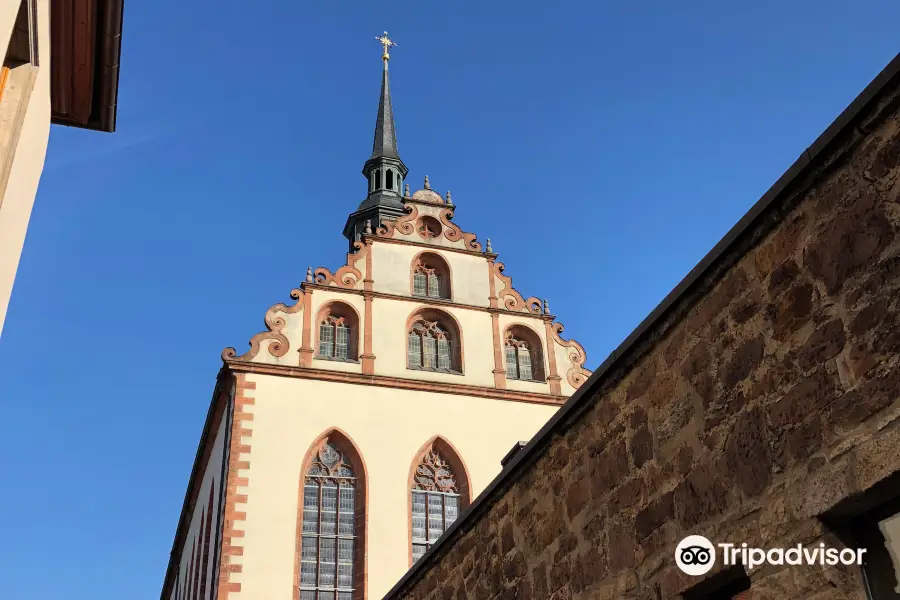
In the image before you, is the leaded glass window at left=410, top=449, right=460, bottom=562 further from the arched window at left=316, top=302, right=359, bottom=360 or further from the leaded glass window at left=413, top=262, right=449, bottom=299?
the leaded glass window at left=413, top=262, right=449, bottom=299

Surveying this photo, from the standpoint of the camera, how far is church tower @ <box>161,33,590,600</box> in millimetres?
15250

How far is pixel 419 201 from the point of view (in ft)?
65.0

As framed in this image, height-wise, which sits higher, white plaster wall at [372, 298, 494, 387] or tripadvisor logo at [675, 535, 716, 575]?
white plaster wall at [372, 298, 494, 387]

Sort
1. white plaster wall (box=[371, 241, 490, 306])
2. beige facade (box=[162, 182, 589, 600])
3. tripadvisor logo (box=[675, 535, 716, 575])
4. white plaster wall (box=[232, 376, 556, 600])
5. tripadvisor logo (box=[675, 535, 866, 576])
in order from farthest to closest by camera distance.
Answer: white plaster wall (box=[371, 241, 490, 306])
beige facade (box=[162, 182, 589, 600])
white plaster wall (box=[232, 376, 556, 600])
tripadvisor logo (box=[675, 535, 716, 575])
tripadvisor logo (box=[675, 535, 866, 576])

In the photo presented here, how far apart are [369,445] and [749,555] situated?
12769 millimetres

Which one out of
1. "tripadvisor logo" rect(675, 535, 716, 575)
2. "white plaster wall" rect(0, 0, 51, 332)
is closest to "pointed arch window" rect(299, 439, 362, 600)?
"white plaster wall" rect(0, 0, 51, 332)

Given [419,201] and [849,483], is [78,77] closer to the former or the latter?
[849,483]

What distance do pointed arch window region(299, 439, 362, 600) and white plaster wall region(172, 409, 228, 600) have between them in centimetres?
162

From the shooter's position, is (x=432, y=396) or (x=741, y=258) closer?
(x=741, y=258)

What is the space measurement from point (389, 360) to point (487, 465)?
268 cm

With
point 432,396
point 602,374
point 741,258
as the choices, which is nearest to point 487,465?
point 432,396

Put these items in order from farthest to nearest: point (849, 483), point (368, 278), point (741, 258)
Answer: point (368, 278), point (741, 258), point (849, 483)

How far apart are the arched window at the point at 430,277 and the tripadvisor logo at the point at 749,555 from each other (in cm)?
1435

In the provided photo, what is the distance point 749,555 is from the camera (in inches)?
152
